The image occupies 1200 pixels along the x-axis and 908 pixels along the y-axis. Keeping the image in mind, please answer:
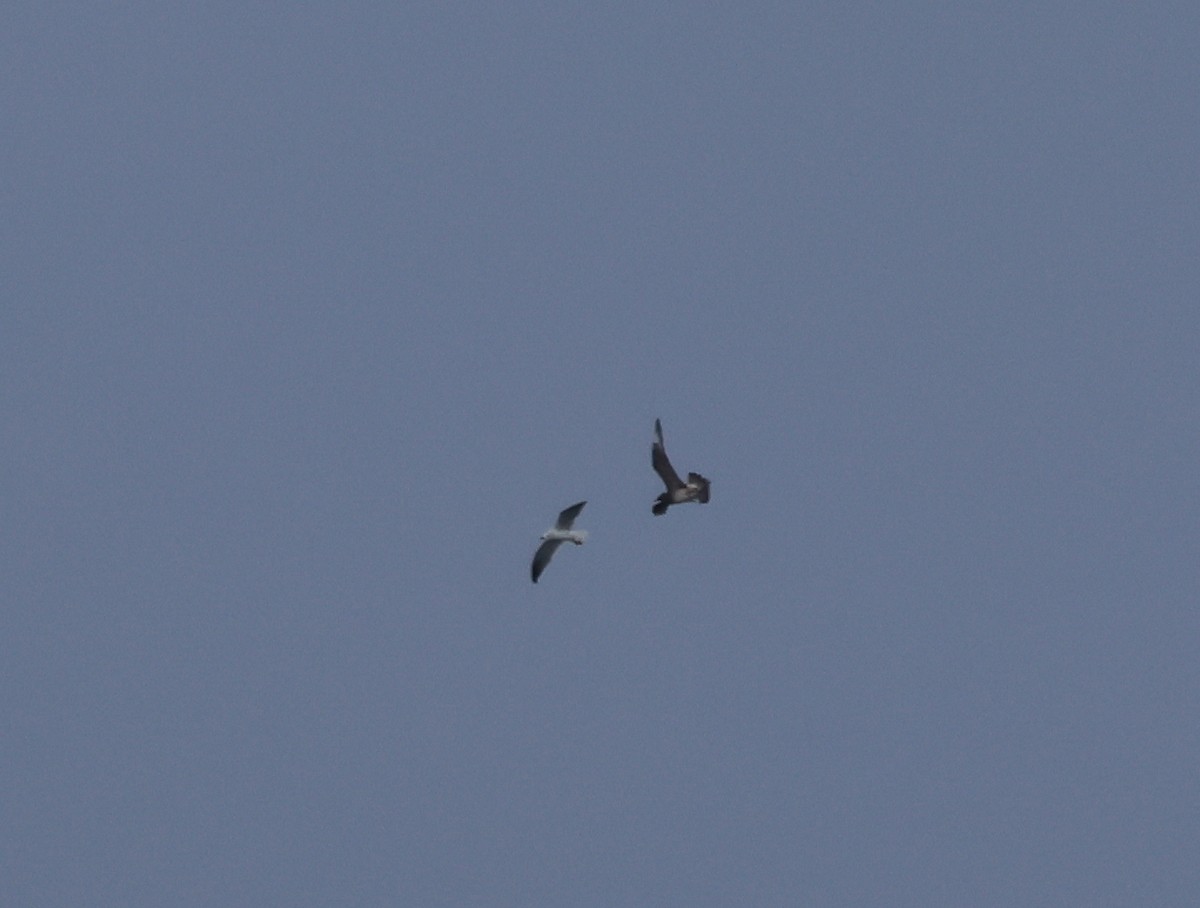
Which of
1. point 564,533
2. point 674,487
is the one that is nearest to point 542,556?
point 564,533

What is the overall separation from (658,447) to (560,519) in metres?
7.98

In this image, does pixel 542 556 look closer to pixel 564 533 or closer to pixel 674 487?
pixel 564 533

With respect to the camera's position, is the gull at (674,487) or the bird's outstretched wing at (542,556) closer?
the gull at (674,487)

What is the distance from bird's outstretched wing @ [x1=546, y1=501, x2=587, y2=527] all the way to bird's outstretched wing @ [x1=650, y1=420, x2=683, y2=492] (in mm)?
5834

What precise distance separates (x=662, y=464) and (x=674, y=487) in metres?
1.19

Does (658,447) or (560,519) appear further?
(560,519)

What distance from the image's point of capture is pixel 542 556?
3009 inches

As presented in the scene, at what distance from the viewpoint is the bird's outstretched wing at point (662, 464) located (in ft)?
224

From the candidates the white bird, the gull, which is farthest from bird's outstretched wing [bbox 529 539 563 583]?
the gull

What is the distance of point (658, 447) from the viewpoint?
6838 centimetres

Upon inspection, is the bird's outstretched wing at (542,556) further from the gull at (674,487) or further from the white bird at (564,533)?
the gull at (674,487)

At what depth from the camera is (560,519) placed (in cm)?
7519

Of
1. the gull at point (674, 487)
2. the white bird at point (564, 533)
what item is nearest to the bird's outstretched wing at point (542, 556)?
the white bird at point (564, 533)

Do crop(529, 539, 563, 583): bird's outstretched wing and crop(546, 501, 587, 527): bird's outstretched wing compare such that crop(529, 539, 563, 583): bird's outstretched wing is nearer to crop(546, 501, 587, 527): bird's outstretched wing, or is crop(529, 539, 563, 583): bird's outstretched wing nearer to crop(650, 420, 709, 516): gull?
crop(546, 501, 587, 527): bird's outstretched wing
